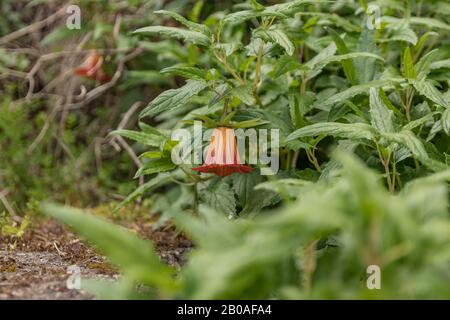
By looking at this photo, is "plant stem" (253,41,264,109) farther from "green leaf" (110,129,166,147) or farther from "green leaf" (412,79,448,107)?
"green leaf" (412,79,448,107)

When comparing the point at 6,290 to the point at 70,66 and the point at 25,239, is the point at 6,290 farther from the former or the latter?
the point at 70,66

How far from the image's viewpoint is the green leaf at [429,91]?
5.57 ft

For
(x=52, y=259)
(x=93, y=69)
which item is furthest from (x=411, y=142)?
(x=93, y=69)

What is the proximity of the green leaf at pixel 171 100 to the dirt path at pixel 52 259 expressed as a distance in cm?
40

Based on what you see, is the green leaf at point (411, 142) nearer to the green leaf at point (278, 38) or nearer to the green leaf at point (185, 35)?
the green leaf at point (278, 38)

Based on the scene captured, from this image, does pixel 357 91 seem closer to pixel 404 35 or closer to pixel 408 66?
pixel 408 66

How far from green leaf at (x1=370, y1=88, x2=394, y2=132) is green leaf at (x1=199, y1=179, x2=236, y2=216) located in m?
0.48

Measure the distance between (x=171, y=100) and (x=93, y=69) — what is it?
1424 mm

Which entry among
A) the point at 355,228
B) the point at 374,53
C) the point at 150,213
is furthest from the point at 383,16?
the point at 355,228

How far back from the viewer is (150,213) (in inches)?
101

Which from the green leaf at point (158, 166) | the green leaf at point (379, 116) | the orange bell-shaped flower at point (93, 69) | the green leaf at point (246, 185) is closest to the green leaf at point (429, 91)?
the green leaf at point (379, 116)

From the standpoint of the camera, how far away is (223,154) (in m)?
1.76

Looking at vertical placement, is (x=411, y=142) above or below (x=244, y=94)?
below
